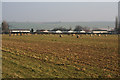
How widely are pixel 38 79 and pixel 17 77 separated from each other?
112 centimetres

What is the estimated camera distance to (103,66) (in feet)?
44.0

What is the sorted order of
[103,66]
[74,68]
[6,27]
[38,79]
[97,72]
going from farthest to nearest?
[6,27], [103,66], [74,68], [97,72], [38,79]

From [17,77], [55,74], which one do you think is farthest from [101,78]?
[17,77]

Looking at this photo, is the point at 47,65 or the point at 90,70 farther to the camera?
the point at 47,65

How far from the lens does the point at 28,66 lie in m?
12.6

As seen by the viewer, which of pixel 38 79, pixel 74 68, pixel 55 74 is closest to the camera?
pixel 38 79

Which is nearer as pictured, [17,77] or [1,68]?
[17,77]

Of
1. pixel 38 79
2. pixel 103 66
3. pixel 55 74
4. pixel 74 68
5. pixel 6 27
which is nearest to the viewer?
pixel 38 79

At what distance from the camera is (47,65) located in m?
13.2

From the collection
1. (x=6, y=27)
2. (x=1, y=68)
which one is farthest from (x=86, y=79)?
(x=6, y=27)

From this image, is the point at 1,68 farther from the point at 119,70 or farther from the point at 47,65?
the point at 119,70

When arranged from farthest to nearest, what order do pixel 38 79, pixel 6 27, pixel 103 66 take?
pixel 6 27, pixel 103 66, pixel 38 79

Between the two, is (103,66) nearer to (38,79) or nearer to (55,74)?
(55,74)

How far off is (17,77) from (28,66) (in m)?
2.50
